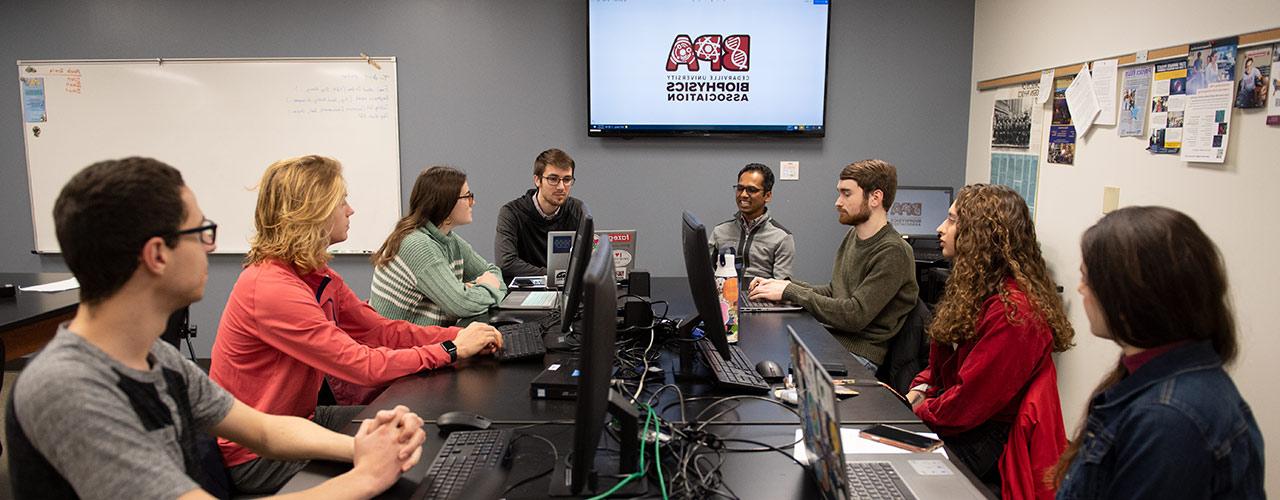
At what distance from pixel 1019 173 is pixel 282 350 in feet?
11.6

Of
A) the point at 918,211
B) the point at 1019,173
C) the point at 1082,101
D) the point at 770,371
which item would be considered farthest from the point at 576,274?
the point at 918,211

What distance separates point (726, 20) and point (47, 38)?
4.02 metres

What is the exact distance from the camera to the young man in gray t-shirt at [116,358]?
1.05 meters

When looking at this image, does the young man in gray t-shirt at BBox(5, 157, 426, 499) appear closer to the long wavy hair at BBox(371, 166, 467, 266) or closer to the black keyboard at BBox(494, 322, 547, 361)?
the black keyboard at BBox(494, 322, 547, 361)

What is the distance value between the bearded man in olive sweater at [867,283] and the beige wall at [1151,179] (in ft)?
2.24

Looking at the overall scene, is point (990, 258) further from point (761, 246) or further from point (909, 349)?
point (761, 246)

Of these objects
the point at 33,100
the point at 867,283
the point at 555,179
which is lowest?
the point at 867,283

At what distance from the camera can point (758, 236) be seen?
12.6 feet

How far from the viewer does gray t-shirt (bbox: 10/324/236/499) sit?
1038mm

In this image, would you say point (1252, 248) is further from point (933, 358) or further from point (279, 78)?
point (279, 78)

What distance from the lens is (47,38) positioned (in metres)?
4.57

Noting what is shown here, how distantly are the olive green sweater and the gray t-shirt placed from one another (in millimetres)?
2170

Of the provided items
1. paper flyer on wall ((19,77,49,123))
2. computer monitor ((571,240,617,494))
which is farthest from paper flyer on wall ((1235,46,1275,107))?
paper flyer on wall ((19,77,49,123))

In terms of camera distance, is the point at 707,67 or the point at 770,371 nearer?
the point at 770,371
